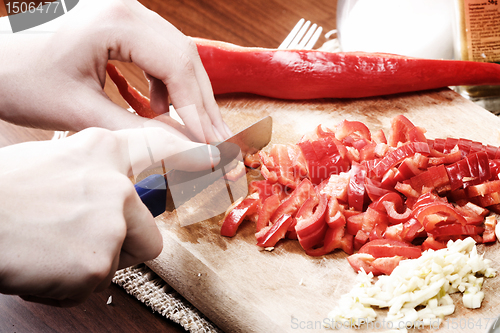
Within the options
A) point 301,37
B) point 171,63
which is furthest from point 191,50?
point 301,37

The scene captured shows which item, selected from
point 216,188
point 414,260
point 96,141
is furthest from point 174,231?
point 414,260

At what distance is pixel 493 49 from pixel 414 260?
119 cm

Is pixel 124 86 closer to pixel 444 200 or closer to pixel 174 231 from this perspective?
pixel 174 231

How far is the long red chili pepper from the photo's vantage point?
1835 millimetres

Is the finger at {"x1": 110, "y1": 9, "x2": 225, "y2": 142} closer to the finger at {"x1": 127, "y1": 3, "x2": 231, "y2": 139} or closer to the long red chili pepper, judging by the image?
the finger at {"x1": 127, "y1": 3, "x2": 231, "y2": 139}

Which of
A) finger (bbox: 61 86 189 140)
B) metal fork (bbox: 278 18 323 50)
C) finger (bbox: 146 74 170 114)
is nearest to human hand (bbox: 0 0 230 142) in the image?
finger (bbox: 61 86 189 140)

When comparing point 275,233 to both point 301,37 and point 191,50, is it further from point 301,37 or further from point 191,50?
point 301,37

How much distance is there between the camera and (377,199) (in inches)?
55.0

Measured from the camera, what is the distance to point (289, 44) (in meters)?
2.26

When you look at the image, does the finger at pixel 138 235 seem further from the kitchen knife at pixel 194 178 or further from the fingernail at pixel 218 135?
the fingernail at pixel 218 135

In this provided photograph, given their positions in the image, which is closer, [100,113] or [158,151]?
[158,151]

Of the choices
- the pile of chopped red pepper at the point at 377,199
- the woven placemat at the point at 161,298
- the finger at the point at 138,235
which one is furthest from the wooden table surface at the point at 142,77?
the pile of chopped red pepper at the point at 377,199

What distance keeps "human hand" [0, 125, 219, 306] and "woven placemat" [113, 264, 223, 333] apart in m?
0.36

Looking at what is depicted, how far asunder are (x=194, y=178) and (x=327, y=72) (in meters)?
0.84
